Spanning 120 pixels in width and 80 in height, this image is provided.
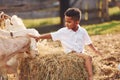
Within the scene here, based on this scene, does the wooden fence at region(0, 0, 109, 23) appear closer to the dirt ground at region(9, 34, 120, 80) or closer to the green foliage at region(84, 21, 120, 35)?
the green foliage at region(84, 21, 120, 35)

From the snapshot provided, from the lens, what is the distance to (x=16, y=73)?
26.4ft

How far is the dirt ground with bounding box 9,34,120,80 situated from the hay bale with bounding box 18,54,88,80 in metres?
0.29

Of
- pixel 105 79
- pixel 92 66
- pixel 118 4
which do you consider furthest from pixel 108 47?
pixel 118 4

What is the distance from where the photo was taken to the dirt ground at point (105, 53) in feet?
26.8

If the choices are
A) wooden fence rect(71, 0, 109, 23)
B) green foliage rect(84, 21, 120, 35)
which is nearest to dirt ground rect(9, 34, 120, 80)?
green foliage rect(84, 21, 120, 35)

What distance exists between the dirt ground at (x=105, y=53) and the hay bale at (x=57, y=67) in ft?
0.96

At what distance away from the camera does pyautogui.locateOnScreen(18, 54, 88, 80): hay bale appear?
7.48 meters

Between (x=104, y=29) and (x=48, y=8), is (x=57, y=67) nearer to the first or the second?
(x=104, y=29)

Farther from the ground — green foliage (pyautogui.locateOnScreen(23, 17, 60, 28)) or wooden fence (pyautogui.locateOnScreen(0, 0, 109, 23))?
wooden fence (pyautogui.locateOnScreen(0, 0, 109, 23))

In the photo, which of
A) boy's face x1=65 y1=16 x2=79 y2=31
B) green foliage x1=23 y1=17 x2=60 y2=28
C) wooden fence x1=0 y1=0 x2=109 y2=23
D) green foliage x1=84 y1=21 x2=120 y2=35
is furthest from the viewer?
green foliage x1=23 y1=17 x2=60 y2=28

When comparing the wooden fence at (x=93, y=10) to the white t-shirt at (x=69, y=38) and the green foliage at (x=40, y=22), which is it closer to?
the green foliage at (x=40, y=22)

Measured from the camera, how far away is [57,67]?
7.49 metres

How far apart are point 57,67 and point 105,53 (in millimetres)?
4101

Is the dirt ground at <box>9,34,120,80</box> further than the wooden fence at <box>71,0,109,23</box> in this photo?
No
